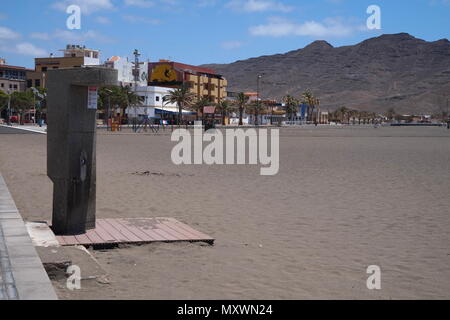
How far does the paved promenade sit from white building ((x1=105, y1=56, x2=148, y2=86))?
95889mm

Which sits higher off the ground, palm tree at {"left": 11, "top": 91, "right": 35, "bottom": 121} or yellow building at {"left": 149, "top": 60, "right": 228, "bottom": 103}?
yellow building at {"left": 149, "top": 60, "right": 228, "bottom": 103}

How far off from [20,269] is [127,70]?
105449mm

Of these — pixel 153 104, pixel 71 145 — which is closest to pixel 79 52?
pixel 153 104

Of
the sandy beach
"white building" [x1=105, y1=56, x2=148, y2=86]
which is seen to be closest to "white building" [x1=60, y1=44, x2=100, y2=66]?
"white building" [x1=105, y1=56, x2=148, y2=86]

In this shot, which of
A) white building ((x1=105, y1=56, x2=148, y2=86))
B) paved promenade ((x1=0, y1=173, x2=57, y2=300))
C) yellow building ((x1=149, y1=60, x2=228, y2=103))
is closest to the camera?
paved promenade ((x1=0, y1=173, x2=57, y2=300))

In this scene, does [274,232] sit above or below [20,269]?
below

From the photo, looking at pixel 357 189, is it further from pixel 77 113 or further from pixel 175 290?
pixel 175 290

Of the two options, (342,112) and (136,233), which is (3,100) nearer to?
(136,233)

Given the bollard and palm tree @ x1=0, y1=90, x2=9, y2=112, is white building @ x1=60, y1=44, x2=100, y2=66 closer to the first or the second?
palm tree @ x1=0, y1=90, x2=9, y2=112

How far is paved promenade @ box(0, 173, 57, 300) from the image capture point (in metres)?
4.67

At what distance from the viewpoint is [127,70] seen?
108 m

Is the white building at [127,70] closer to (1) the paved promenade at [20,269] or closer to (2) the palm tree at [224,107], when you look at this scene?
(2) the palm tree at [224,107]
